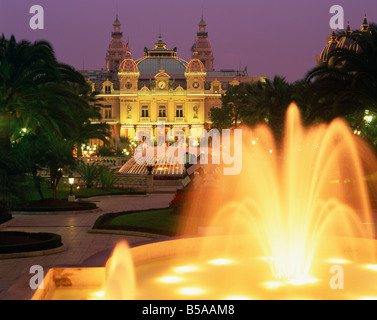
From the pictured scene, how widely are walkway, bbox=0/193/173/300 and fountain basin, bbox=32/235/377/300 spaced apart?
1.97ft

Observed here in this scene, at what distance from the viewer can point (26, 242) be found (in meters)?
14.2

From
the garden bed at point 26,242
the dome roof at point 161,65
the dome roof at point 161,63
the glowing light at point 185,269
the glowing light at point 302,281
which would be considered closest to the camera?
the glowing light at point 302,281

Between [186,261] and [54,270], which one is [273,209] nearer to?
[186,261]

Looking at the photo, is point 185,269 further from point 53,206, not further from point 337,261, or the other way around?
point 53,206

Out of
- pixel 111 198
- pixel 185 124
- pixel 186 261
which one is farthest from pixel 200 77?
pixel 186 261

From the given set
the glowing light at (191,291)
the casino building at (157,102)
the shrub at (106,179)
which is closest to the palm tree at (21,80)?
the glowing light at (191,291)

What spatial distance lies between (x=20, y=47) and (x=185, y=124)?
A: 286ft

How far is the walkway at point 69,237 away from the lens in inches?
465

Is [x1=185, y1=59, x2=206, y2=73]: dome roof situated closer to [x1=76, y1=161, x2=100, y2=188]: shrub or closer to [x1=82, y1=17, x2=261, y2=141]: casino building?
[x1=82, y1=17, x2=261, y2=141]: casino building

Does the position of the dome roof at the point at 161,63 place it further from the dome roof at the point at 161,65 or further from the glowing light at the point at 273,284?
the glowing light at the point at 273,284

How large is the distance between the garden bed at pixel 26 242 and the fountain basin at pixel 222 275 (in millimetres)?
3169

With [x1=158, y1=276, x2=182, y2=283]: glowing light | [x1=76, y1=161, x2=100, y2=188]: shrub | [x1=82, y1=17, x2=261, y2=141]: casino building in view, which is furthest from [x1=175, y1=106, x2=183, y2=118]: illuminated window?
[x1=158, y1=276, x2=182, y2=283]: glowing light

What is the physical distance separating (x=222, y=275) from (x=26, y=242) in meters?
5.55

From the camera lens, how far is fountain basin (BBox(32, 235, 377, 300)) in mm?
9898
